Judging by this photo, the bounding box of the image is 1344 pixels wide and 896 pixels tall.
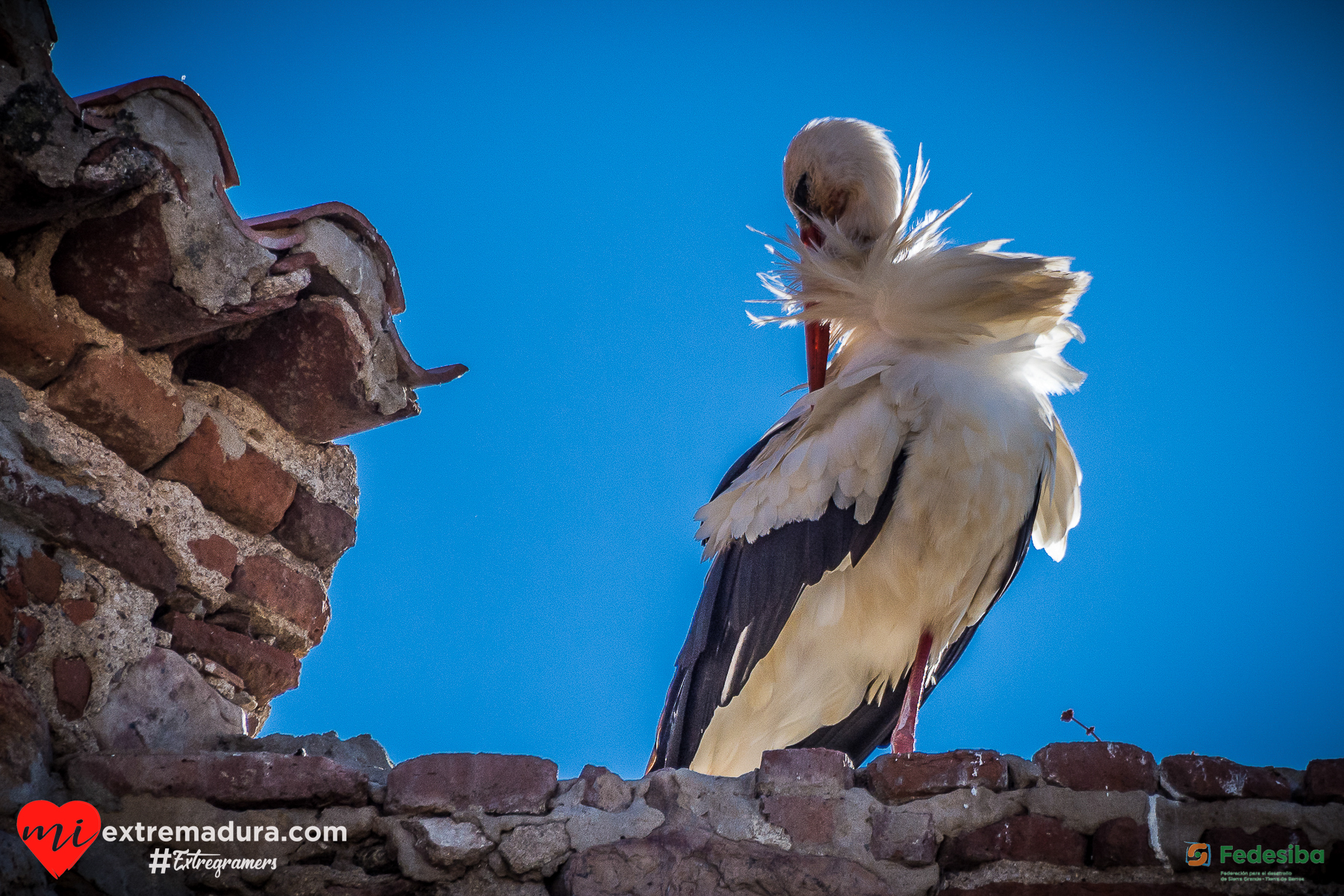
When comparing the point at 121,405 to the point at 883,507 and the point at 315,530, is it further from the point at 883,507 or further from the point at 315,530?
the point at 883,507

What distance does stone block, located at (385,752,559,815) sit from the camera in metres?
1.57

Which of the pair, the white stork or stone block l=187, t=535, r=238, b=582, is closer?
stone block l=187, t=535, r=238, b=582

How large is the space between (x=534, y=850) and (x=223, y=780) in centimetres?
50

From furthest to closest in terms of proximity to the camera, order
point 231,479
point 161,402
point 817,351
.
A: point 817,351 < point 231,479 < point 161,402

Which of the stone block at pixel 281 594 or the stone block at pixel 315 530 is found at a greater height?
the stone block at pixel 315 530

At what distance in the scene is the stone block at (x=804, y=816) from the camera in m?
1.53

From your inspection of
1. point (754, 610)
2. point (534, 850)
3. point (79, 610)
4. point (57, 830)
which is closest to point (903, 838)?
point (534, 850)

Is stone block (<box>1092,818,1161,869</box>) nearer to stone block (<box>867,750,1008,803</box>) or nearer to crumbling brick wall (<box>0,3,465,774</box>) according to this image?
stone block (<box>867,750,1008,803</box>)

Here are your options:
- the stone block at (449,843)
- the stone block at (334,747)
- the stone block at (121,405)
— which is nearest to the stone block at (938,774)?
the stone block at (449,843)

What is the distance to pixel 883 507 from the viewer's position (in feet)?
7.56

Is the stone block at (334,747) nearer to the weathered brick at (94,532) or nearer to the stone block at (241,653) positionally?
the stone block at (241,653)

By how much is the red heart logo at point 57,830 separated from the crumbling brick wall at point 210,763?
0.06ft

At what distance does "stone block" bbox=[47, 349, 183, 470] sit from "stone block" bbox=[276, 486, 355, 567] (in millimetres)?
285

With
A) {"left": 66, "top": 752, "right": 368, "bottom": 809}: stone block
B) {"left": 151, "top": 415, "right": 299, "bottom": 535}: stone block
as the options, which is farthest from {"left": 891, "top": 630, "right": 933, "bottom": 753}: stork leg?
{"left": 151, "top": 415, "right": 299, "bottom": 535}: stone block
